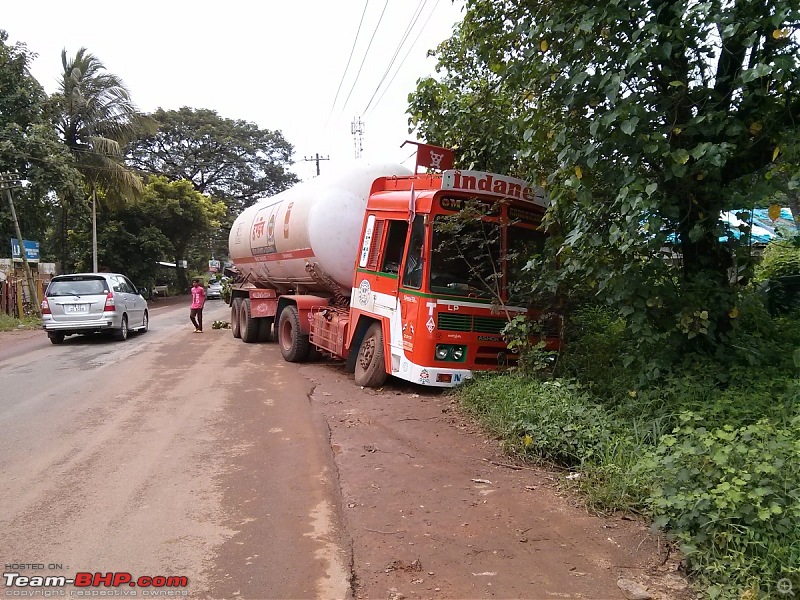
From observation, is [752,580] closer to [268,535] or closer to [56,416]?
[268,535]

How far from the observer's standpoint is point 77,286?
13320 millimetres

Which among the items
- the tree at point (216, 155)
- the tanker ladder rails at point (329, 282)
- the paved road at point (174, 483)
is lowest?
the paved road at point (174, 483)

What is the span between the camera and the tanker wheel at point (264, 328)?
1419cm

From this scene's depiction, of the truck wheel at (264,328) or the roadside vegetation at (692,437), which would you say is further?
the truck wheel at (264,328)

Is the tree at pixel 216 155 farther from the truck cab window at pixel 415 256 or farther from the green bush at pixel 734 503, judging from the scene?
the green bush at pixel 734 503

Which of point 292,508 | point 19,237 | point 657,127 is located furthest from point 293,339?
point 19,237

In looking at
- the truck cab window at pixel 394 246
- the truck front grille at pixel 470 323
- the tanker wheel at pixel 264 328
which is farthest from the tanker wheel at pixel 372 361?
the tanker wheel at pixel 264 328

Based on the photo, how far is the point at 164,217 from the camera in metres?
31.2

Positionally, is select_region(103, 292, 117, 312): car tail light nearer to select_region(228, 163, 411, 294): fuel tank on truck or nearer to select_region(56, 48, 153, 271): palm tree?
select_region(228, 163, 411, 294): fuel tank on truck

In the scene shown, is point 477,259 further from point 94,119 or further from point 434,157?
point 94,119

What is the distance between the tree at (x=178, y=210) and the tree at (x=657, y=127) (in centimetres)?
2881

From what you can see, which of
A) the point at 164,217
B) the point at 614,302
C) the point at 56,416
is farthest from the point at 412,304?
the point at 164,217

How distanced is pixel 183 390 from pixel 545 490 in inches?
224

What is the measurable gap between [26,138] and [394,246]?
13989 mm
